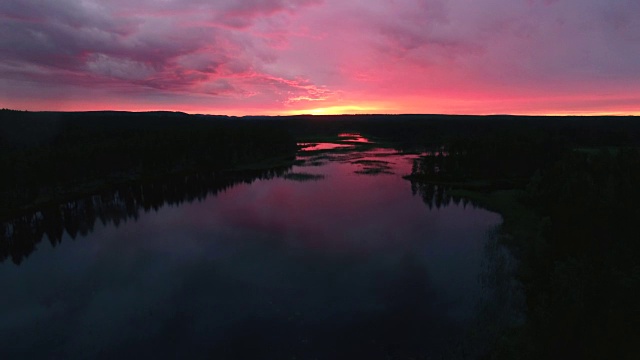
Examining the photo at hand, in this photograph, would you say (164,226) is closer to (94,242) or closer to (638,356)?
(94,242)

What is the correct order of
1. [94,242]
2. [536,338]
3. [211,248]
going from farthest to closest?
[94,242] < [211,248] < [536,338]

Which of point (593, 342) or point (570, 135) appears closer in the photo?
point (593, 342)

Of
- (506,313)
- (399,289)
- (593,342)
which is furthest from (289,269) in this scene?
(593,342)

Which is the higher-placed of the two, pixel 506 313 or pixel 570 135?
pixel 570 135

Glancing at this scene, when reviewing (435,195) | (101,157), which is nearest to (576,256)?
(435,195)

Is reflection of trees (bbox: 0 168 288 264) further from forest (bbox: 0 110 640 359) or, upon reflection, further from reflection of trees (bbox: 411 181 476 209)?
reflection of trees (bbox: 411 181 476 209)

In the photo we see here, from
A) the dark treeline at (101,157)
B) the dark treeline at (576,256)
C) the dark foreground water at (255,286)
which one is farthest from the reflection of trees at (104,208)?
the dark treeline at (576,256)

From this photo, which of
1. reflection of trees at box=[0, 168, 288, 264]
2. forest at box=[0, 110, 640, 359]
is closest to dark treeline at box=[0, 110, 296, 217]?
forest at box=[0, 110, 640, 359]

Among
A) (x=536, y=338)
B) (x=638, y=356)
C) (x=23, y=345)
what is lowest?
(x=23, y=345)
